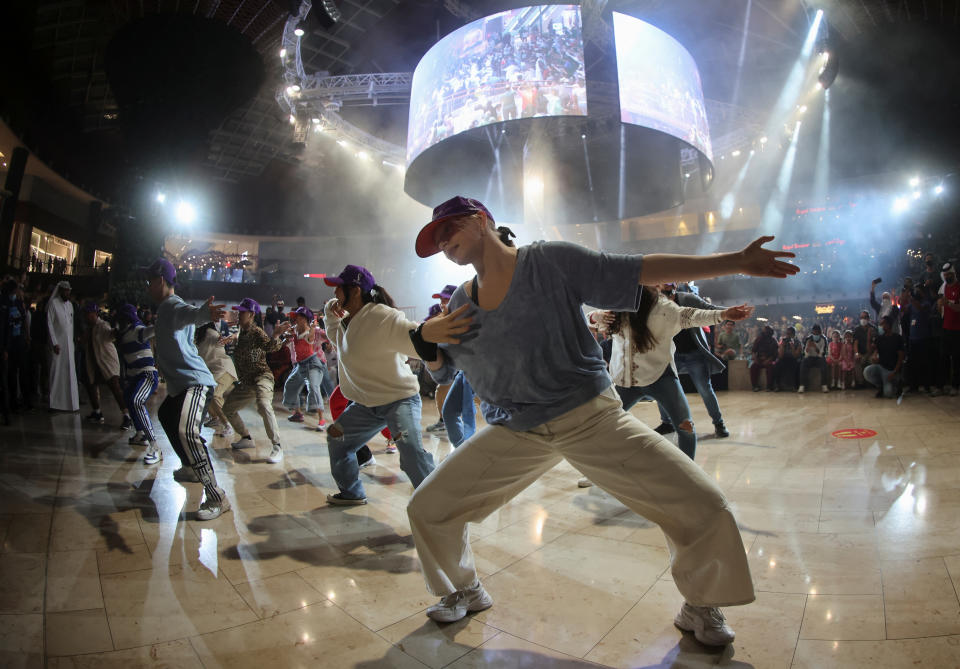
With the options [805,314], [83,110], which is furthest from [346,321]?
[805,314]

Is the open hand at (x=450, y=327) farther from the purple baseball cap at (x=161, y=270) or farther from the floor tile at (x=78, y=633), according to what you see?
the purple baseball cap at (x=161, y=270)

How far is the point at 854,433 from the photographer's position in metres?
5.05

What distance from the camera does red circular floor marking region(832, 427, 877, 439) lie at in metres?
4.87

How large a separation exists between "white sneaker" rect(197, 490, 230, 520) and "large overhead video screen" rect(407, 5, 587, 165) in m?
8.85

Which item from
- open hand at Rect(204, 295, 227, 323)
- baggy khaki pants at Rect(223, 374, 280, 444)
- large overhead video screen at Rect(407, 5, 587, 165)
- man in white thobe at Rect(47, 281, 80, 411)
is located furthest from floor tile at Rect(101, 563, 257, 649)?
large overhead video screen at Rect(407, 5, 587, 165)

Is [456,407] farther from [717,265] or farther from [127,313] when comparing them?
[127,313]

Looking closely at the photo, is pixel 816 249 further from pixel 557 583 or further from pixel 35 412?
pixel 35 412

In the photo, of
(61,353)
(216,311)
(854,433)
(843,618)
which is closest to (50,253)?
(61,353)

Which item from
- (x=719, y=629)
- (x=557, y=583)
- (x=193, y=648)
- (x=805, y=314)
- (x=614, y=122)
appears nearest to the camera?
(x=719, y=629)

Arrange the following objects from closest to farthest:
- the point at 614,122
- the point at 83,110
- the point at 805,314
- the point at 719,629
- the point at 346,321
→ the point at 719,629
the point at 346,321
the point at 614,122
the point at 83,110
the point at 805,314

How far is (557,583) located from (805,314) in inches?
1014

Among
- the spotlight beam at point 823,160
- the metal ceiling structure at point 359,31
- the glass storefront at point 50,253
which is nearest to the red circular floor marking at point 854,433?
the metal ceiling structure at point 359,31

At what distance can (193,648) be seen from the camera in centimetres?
174

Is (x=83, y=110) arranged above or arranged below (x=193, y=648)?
above
